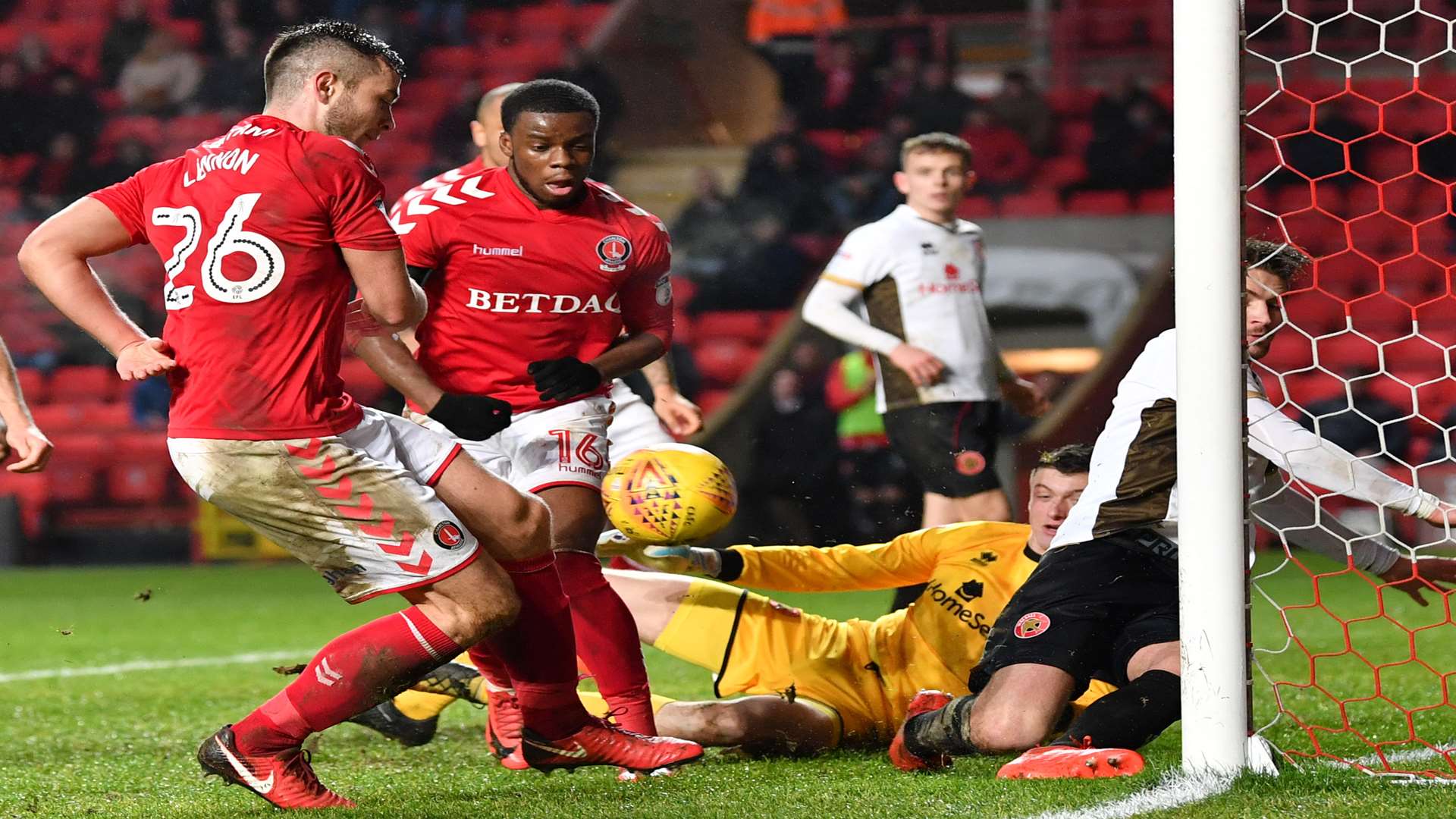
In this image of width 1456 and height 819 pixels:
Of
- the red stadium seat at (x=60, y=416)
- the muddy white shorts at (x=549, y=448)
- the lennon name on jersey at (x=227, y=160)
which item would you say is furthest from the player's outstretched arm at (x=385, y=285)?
the red stadium seat at (x=60, y=416)

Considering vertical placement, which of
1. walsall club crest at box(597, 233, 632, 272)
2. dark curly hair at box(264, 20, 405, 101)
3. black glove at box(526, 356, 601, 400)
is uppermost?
dark curly hair at box(264, 20, 405, 101)

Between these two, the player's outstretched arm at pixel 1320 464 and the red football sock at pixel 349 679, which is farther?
the player's outstretched arm at pixel 1320 464

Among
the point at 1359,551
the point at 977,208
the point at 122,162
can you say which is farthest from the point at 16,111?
the point at 1359,551

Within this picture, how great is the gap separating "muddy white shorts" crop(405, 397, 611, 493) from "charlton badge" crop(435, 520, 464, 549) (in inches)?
32.8

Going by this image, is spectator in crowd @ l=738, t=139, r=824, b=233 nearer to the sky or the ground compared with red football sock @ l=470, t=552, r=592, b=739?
nearer to the sky

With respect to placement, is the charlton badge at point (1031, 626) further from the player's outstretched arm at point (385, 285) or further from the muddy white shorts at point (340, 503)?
the player's outstretched arm at point (385, 285)

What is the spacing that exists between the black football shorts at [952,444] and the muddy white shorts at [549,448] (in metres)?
2.16

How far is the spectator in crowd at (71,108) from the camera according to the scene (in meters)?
14.9

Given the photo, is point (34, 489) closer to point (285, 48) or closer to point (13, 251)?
point (13, 251)

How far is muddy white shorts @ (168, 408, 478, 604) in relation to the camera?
315 cm

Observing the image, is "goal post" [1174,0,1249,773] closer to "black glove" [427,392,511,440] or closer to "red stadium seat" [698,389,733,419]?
"black glove" [427,392,511,440]

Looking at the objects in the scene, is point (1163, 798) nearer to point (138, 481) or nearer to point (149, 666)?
point (149, 666)

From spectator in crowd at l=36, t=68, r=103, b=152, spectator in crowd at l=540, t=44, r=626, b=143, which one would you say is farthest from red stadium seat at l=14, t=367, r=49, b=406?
spectator in crowd at l=540, t=44, r=626, b=143

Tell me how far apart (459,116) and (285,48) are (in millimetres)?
11994
